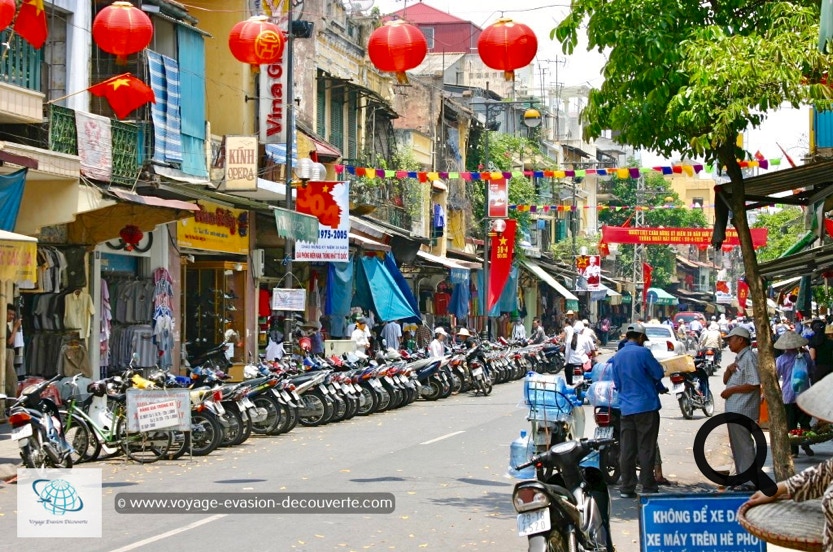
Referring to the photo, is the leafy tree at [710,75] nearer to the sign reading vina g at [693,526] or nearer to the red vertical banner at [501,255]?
the sign reading vina g at [693,526]

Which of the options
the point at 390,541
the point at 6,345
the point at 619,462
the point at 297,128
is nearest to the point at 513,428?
the point at 619,462

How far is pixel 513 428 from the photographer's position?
19422 millimetres

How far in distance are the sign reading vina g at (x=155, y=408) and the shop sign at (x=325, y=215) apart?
11428mm

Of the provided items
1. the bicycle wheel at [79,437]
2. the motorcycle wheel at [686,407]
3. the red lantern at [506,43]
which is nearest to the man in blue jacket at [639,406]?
the red lantern at [506,43]

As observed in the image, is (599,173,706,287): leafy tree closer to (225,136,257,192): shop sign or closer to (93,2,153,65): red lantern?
(225,136,257,192): shop sign

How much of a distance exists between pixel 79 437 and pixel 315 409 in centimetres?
583

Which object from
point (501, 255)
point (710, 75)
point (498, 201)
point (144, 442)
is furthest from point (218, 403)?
point (498, 201)

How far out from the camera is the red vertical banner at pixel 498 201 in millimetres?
47250

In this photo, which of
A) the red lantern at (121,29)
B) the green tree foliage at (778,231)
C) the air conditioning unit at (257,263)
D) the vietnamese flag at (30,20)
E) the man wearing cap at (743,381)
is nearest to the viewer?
the man wearing cap at (743,381)

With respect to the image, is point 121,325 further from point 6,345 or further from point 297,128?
point 297,128

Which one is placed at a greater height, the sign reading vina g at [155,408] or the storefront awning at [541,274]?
the storefront awning at [541,274]

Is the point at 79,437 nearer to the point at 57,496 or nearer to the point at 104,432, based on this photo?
the point at 104,432

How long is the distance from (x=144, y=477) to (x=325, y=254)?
13.3m

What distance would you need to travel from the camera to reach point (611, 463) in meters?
13.4
